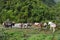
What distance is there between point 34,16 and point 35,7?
646 mm

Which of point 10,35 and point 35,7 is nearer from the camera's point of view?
point 10,35

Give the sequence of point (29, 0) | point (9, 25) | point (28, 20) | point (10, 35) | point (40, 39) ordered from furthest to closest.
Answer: point (29, 0)
point (28, 20)
point (9, 25)
point (10, 35)
point (40, 39)

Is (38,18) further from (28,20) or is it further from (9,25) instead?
(9,25)

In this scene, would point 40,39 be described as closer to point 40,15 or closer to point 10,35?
point 10,35

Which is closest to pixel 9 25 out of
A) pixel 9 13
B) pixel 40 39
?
pixel 9 13

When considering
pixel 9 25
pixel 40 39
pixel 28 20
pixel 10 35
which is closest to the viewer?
pixel 40 39

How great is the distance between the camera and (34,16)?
1245 centimetres

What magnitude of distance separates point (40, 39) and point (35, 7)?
16.1 ft

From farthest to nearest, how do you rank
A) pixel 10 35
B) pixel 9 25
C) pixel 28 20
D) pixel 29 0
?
pixel 29 0, pixel 28 20, pixel 9 25, pixel 10 35

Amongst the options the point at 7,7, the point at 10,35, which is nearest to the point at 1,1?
the point at 7,7

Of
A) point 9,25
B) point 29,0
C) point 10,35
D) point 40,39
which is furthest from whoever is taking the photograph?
point 29,0

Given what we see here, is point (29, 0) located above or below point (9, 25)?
above

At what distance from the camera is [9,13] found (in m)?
12.4

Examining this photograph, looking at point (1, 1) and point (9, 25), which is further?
point (1, 1)
